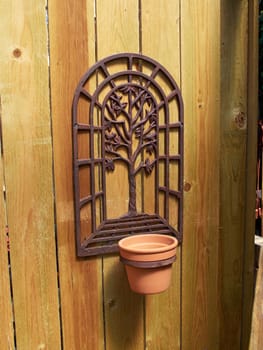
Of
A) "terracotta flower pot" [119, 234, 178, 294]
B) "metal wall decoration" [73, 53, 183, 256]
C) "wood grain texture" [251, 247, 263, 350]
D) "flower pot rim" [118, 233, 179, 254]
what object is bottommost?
"wood grain texture" [251, 247, 263, 350]

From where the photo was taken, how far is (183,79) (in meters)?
1.44

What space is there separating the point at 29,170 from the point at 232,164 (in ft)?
2.64

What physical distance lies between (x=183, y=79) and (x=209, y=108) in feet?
0.51

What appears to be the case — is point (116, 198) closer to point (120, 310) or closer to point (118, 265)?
point (118, 265)

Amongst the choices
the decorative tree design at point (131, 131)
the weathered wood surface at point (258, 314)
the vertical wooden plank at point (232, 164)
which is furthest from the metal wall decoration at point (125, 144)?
the weathered wood surface at point (258, 314)

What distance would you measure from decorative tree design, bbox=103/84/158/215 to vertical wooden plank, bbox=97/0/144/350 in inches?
2.5

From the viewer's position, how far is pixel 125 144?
4.45 feet

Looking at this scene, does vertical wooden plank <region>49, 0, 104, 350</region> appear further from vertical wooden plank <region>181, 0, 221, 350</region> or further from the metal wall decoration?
vertical wooden plank <region>181, 0, 221, 350</region>

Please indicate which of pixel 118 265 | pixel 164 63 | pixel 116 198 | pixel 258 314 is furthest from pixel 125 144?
pixel 258 314

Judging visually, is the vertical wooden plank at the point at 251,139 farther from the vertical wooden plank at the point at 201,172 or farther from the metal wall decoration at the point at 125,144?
the metal wall decoration at the point at 125,144

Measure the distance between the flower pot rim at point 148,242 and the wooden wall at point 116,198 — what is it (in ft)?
0.39

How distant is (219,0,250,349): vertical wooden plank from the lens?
1.49 m

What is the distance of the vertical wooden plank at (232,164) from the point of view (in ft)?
4.88

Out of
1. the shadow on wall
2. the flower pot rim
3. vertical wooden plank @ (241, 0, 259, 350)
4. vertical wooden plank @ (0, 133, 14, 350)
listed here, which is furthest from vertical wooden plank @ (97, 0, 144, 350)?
vertical wooden plank @ (241, 0, 259, 350)
